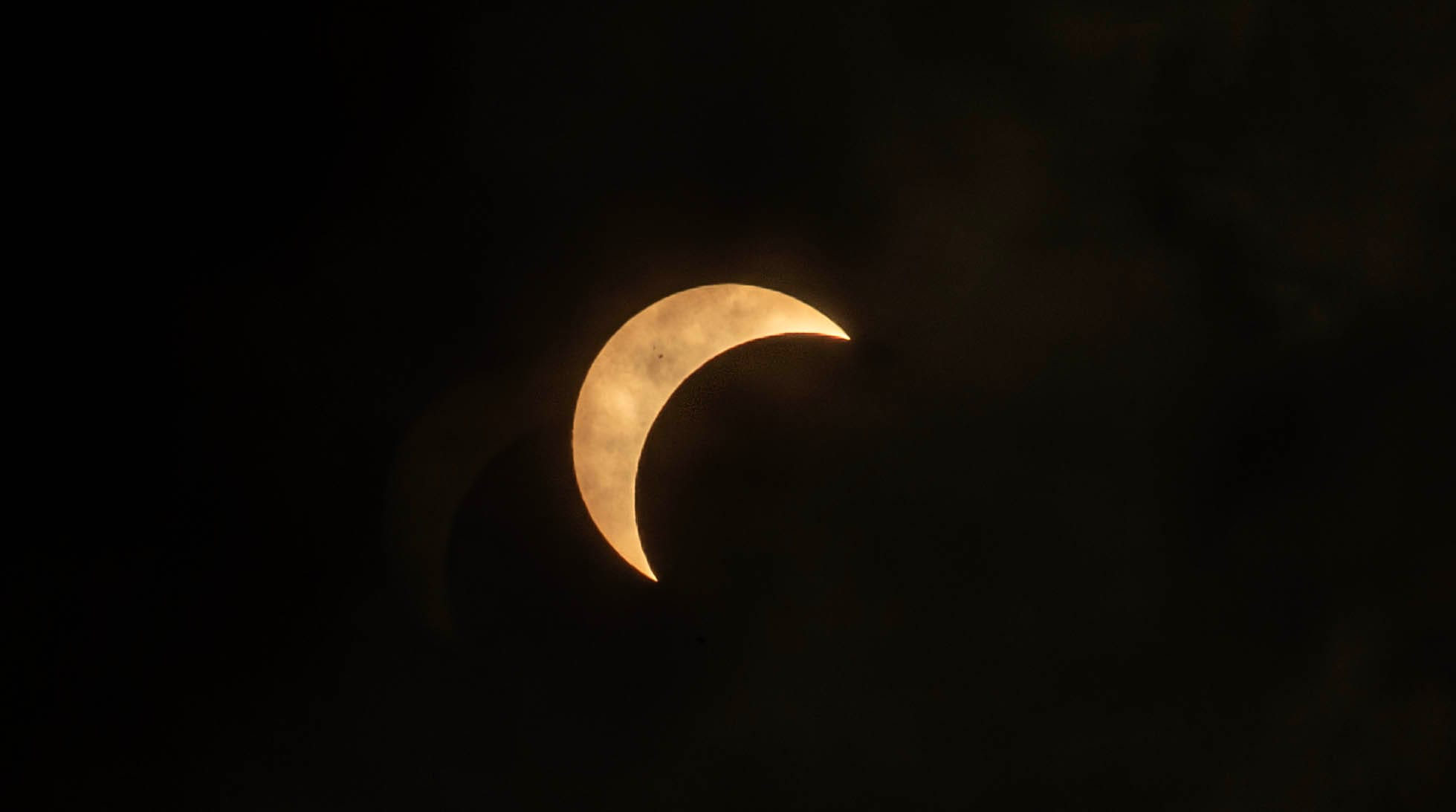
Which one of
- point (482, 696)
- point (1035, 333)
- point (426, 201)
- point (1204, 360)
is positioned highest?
point (1204, 360)

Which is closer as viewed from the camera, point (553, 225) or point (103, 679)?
point (553, 225)

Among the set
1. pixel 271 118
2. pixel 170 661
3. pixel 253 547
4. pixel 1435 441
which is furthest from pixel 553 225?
pixel 1435 441

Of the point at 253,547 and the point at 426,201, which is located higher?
the point at 426,201

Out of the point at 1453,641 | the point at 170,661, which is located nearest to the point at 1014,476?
the point at 1453,641

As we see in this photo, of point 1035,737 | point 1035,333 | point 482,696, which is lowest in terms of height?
point 482,696

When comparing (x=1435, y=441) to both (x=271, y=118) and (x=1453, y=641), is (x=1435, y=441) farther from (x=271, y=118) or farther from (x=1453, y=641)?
(x=271, y=118)

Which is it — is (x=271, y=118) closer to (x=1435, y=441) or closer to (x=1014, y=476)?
(x=1014, y=476)
